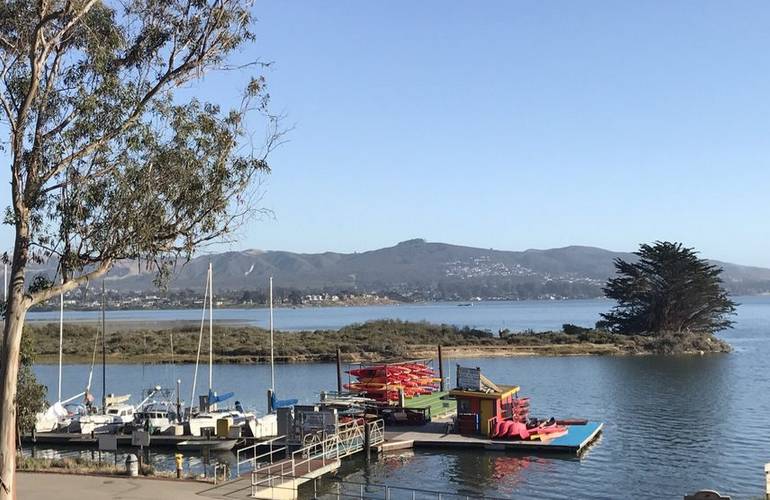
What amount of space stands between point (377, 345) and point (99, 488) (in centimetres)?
6804

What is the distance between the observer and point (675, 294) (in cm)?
9238

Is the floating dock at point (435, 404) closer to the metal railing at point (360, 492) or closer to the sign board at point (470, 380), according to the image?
the sign board at point (470, 380)

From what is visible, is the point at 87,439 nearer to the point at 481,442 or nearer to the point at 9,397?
the point at 481,442

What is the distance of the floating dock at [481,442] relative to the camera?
33.6 m

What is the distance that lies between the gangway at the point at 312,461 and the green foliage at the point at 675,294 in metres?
62.9

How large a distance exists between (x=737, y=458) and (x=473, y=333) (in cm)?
6798

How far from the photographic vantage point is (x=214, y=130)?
67.8 feet

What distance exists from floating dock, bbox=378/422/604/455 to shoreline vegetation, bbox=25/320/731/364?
4479cm

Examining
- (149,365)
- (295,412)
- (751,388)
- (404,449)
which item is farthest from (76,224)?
(149,365)

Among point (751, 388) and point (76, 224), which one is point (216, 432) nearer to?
point (76, 224)

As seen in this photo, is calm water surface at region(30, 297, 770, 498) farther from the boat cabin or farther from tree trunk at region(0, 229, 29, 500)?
tree trunk at region(0, 229, 29, 500)

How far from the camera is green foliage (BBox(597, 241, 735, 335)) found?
91500 mm

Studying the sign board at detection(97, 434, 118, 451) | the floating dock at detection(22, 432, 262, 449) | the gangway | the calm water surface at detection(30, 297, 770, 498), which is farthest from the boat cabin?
the sign board at detection(97, 434, 118, 451)

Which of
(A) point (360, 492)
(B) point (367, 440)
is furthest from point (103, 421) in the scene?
(A) point (360, 492)
